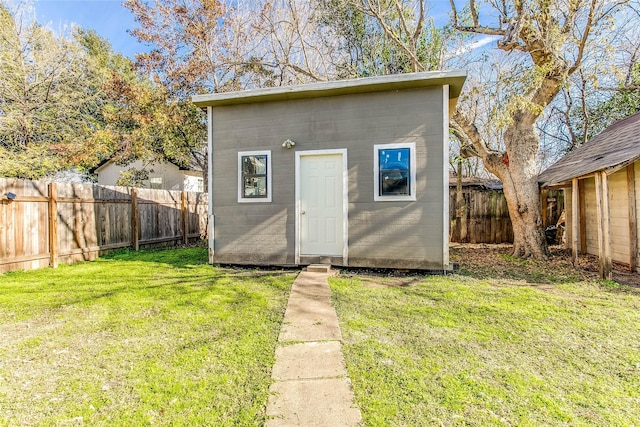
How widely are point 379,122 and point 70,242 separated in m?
6.75

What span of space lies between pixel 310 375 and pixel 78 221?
22.8 feet

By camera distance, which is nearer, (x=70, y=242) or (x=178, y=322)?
(x=178, y=322)

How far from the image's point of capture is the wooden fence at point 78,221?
5.67 meters

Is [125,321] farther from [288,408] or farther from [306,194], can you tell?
[306,194]

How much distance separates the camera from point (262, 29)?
10656mm

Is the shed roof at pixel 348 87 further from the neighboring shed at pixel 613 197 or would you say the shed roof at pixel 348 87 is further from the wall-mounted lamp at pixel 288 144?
the neighboring shed at pixel 613 197

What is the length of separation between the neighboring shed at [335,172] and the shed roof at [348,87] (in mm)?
18

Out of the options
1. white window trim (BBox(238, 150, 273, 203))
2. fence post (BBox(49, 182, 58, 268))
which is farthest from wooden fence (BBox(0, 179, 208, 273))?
white window trim (BBox(238, 150, 273, 203))

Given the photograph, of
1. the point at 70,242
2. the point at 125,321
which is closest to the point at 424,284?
the point at 125,321

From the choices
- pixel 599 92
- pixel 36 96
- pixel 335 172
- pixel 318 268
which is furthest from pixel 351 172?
pixel 36 96

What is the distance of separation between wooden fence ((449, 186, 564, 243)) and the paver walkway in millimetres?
7589

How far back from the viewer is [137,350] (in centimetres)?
267

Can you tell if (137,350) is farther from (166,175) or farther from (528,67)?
(166,175)

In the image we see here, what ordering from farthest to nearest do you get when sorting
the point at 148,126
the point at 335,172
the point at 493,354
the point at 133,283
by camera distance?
the point at 148,126
the point at 335,172
the point at 133,283
the point at 493,354
